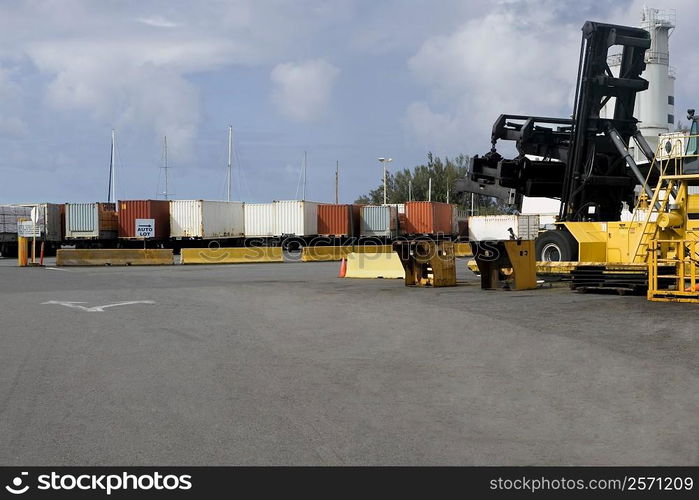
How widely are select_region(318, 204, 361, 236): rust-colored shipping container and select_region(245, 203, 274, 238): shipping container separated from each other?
142 inches

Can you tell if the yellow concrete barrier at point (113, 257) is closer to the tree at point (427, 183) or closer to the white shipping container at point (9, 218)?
the white shipping container at point (9, 218)

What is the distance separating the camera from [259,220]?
181 ft

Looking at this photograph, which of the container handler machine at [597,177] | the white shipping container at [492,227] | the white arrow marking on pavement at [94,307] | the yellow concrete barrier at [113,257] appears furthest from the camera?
the white shipping container at [492,227]

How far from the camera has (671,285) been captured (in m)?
17.2

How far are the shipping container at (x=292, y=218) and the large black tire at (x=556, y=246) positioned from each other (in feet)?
108

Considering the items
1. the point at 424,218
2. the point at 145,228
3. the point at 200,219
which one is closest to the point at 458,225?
the point at 424,218

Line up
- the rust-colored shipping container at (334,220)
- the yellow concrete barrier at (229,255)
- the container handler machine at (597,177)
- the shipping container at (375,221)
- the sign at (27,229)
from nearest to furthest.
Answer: the container handler machine at (597,177), the sign at (27,229), the yellow concrete barrier at (229,255), the rust-colored shipping container at (334,220), the shipping container at (375,221)

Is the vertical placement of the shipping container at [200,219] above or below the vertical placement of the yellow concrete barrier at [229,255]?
above

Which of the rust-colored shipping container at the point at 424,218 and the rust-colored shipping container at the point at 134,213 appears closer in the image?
the rust-colored shipping container at the point at 134,213

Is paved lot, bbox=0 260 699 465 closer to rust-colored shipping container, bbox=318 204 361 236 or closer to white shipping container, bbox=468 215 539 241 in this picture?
rust-colored shipping container, bbox=318 204 361 236

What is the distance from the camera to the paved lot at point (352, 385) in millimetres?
5969

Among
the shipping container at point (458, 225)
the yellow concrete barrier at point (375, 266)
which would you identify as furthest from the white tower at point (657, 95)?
the yellow concrete barrier at point (375, 266)

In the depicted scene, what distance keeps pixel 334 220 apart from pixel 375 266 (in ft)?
101
